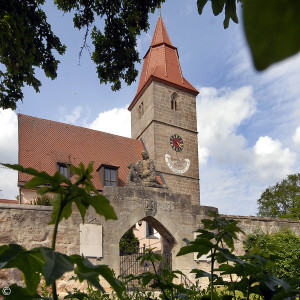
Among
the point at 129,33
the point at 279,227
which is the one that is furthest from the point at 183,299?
Answer: the point at 279,227

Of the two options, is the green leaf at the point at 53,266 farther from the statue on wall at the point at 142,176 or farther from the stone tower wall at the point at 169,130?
the stone tower wall at the point at 169,130

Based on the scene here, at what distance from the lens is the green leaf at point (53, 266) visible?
0.50 meters

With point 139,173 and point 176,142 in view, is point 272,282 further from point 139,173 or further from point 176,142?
point 176,142

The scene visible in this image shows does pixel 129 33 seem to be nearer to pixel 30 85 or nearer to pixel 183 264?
pixel 30 85

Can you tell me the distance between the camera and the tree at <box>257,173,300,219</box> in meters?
29.2

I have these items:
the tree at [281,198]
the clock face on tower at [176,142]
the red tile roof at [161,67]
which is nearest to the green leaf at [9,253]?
the clock face on tower at [176,142]

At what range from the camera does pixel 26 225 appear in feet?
25.0

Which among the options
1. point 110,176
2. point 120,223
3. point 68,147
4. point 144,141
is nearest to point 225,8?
point 120,223

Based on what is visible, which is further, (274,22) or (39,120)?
(39,120)

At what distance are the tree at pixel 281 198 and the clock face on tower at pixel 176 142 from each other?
44.1ft

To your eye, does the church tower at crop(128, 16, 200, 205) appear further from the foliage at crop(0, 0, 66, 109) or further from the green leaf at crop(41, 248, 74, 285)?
the green leaf at crop(41, 248, 74, 285)

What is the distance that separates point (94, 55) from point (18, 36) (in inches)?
62.7

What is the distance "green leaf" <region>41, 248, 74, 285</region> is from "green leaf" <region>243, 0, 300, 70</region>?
1.46 feet

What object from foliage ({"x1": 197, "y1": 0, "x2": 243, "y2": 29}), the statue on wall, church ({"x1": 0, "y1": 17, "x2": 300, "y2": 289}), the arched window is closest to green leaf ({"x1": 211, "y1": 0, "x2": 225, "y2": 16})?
foliage ({"x1": 197, "y1": 0, "x2": 243, "y2": 29})
